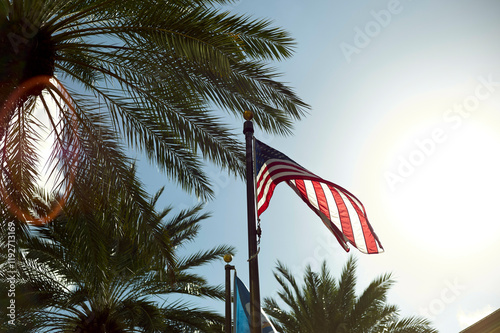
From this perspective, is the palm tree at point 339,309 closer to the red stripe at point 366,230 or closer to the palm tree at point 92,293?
the palm tree at point 92,293

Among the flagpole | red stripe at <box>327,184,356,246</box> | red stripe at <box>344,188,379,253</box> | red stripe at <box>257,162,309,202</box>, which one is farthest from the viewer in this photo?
red stripe at <box>344,188,379,253</box>

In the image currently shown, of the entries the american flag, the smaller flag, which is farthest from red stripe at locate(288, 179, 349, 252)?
the smaller flag

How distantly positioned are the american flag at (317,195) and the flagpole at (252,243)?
17.3 inches

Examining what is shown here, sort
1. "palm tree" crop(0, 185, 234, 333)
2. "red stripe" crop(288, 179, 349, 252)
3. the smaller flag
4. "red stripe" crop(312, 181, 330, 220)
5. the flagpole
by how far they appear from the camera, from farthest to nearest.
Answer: "palm tree" crop(0, 185, 234, 333), "red stripe" crop(312, 181, 330, 220), "red stripe" crop(288, 179, 349, 252), the smaller flag, the flagpole

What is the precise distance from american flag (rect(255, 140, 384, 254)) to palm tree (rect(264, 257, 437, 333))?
8.62 metres

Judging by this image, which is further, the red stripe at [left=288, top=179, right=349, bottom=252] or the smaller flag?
the red stripe at [left=288, top=179, right=349, bottom=252]

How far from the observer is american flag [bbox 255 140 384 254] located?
571 centimetres

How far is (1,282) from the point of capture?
36.4 ft

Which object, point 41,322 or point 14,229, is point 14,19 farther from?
point 41,322

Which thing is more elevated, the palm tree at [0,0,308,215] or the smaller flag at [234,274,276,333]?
the palm tree at [0,0,308,215]

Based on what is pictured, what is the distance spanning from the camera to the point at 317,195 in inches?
254

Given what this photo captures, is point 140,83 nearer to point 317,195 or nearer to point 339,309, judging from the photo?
point 317,195

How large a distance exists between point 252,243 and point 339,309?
1137 centimetres

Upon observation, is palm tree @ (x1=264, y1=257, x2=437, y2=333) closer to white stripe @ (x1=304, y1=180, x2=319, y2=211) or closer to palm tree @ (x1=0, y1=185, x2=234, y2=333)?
palm tree @ (x1=0, y1=185, x2=234, y2=333)
